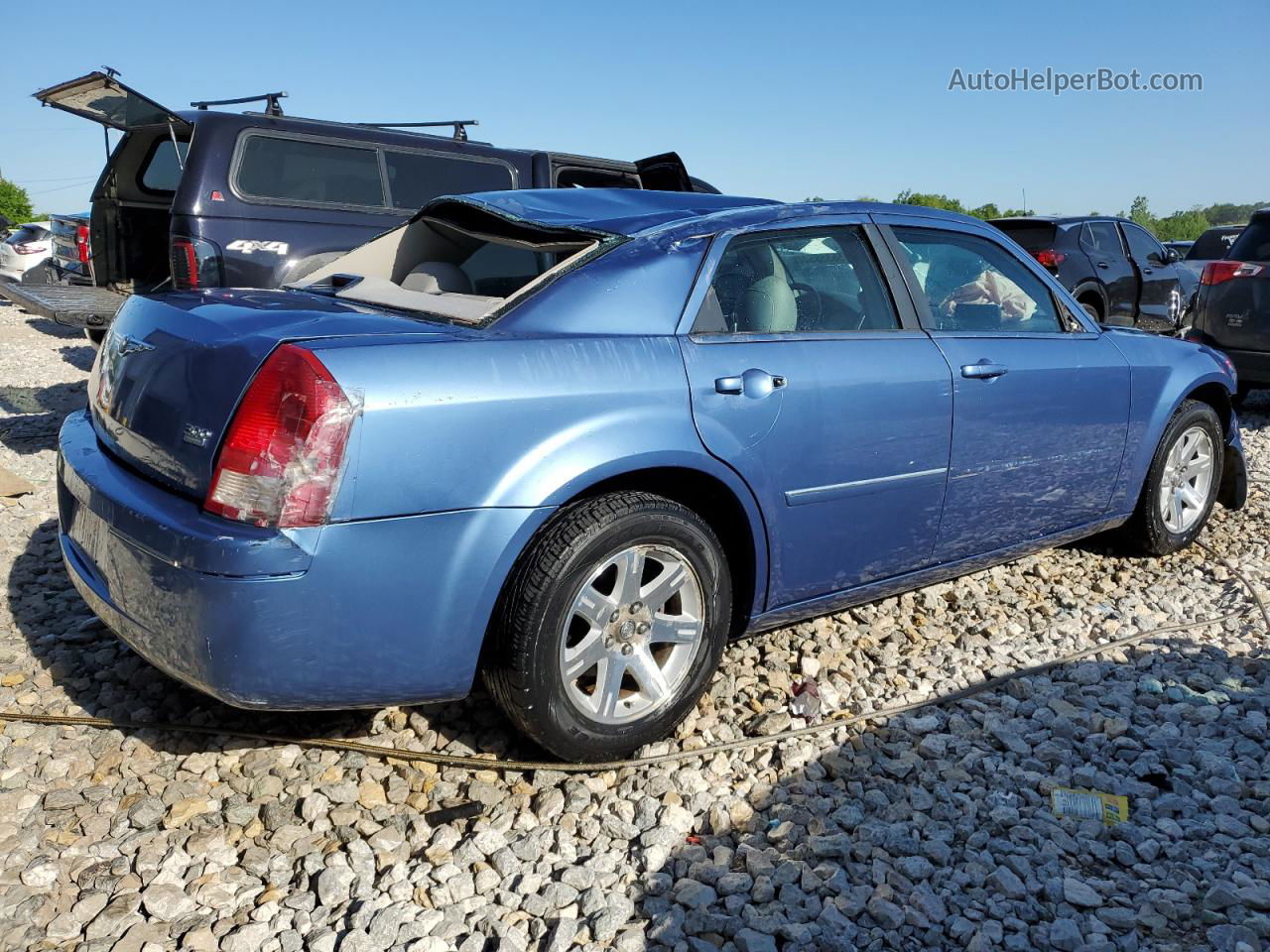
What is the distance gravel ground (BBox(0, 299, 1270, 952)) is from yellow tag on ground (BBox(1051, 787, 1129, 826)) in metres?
0.03

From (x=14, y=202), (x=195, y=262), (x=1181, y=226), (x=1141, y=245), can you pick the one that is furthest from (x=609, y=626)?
(x=1181, y=226)

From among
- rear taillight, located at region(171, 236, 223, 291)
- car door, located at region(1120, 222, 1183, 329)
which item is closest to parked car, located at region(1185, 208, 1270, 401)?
car door, located at region(1120, 222, 1183, 329)

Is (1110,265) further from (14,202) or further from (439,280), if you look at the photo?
(14,202)

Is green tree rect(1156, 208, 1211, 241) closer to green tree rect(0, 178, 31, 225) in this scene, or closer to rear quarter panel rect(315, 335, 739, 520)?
green tree rect(0, 178, 31, 225)

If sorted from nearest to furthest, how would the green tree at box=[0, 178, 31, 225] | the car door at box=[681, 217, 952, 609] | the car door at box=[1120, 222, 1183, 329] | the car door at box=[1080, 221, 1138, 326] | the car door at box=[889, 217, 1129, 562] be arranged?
1. the car door at box=[681, 217, 952, 609]
2. the car door at box=[889, 217, 1129, 562]
3. the car door at box=[1080, 221, 1138, 326]
4. the car door at box=[1120, 222, 1183, 329]
5. the green tree at box=[0, 178, 31, 225]

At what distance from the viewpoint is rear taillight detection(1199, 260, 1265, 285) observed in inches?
333

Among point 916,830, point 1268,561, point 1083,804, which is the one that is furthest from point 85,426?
point 1268,561

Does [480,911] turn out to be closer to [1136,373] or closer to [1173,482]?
[1136,373]

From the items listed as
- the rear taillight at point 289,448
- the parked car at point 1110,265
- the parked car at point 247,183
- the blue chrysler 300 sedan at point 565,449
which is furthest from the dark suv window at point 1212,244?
the rear taillight at point 289,448

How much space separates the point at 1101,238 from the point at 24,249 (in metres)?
13.2

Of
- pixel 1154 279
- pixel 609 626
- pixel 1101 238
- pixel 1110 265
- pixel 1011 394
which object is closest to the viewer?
pixel 609 626

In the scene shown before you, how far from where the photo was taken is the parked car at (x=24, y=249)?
548 inches

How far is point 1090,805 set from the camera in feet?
9.50

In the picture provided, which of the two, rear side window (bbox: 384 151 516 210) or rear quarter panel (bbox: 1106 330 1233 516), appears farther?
rear side window (bbox: 384 151 516 210)
